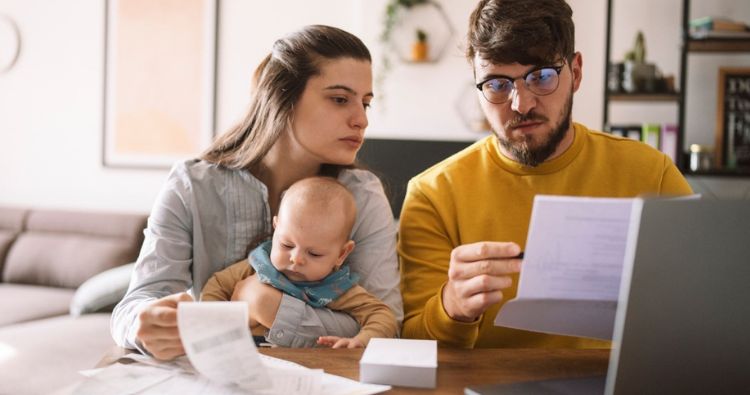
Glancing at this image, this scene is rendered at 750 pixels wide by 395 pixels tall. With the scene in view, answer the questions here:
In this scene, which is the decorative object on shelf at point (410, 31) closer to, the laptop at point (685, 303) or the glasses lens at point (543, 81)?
the glasses lens at point (543, 81)

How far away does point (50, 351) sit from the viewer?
7.93 ft

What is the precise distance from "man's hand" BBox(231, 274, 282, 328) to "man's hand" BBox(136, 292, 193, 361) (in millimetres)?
302

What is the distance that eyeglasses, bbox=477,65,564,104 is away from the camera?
1420 mm

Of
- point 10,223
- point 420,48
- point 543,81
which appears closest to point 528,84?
point 543,81

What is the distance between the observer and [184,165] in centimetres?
144

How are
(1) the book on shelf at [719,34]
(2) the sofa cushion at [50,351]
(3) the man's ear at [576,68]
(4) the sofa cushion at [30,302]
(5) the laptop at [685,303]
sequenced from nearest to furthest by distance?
(5) the laptop at [685,303] < (3) the man's ear at [576,68] < (2) the sofa cushion at [50,351] < (1) the book on shelf at [719,34] < (4) the sofa cushion at [30,302]

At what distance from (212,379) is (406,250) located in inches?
28.0

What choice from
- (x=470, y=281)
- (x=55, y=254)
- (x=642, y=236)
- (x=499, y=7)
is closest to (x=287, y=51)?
(x=499, y=7)

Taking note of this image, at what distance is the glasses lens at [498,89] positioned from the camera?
1440 mm

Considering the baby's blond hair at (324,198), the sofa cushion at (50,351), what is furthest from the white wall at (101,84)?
the baby's blond hair at (324,198)

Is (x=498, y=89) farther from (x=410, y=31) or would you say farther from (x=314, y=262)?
(x=410, y=31)

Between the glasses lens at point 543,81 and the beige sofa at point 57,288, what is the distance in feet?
5.39

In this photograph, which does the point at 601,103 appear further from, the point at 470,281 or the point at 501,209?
the point at 470,281

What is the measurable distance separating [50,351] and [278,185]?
1.40 m
